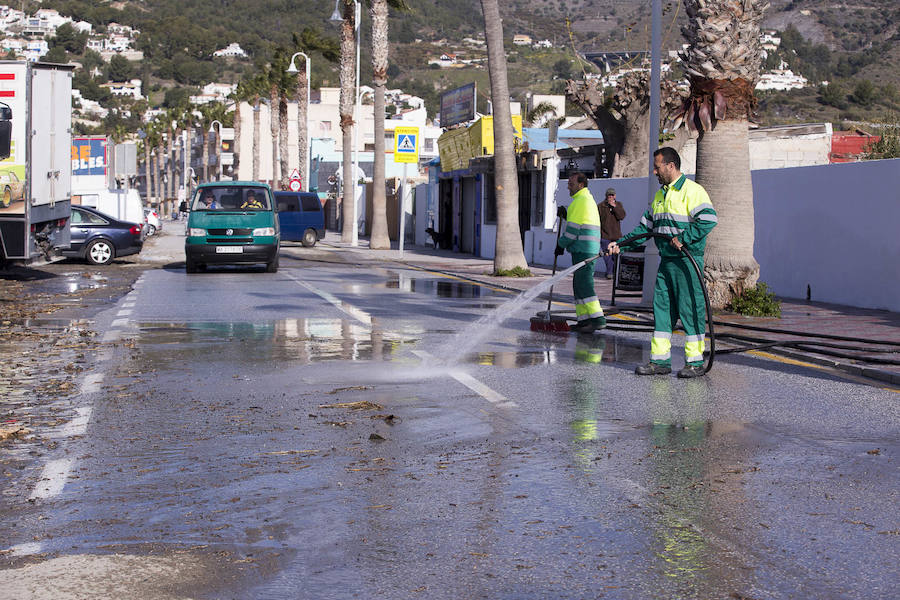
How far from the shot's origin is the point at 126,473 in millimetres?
6723

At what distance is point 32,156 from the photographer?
2036 centimetres

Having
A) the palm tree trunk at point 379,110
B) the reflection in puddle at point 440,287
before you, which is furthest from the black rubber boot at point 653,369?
the palm tree trunk at point 379,110

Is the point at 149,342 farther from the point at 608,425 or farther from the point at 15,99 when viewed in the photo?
the point at 15,99

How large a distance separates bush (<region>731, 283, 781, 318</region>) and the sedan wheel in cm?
1820

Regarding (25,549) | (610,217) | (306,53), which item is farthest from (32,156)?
(306,53)

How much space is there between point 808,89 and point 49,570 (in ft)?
283

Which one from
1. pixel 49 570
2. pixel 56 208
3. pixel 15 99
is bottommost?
pixel 49 570

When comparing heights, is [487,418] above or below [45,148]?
below

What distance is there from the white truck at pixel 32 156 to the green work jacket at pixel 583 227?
1001 cm

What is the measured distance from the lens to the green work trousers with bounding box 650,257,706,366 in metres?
10.6

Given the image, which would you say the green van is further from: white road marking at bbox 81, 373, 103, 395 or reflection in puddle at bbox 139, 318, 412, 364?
white road marking at bbox 81, 373, 103, 395

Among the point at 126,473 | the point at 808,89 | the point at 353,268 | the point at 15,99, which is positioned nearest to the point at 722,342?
the point at 126,473

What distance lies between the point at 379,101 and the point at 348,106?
19.7 feet

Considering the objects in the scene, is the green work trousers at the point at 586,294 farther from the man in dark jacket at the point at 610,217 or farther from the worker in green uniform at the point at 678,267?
the man in dark jacket at the point at 610,217
